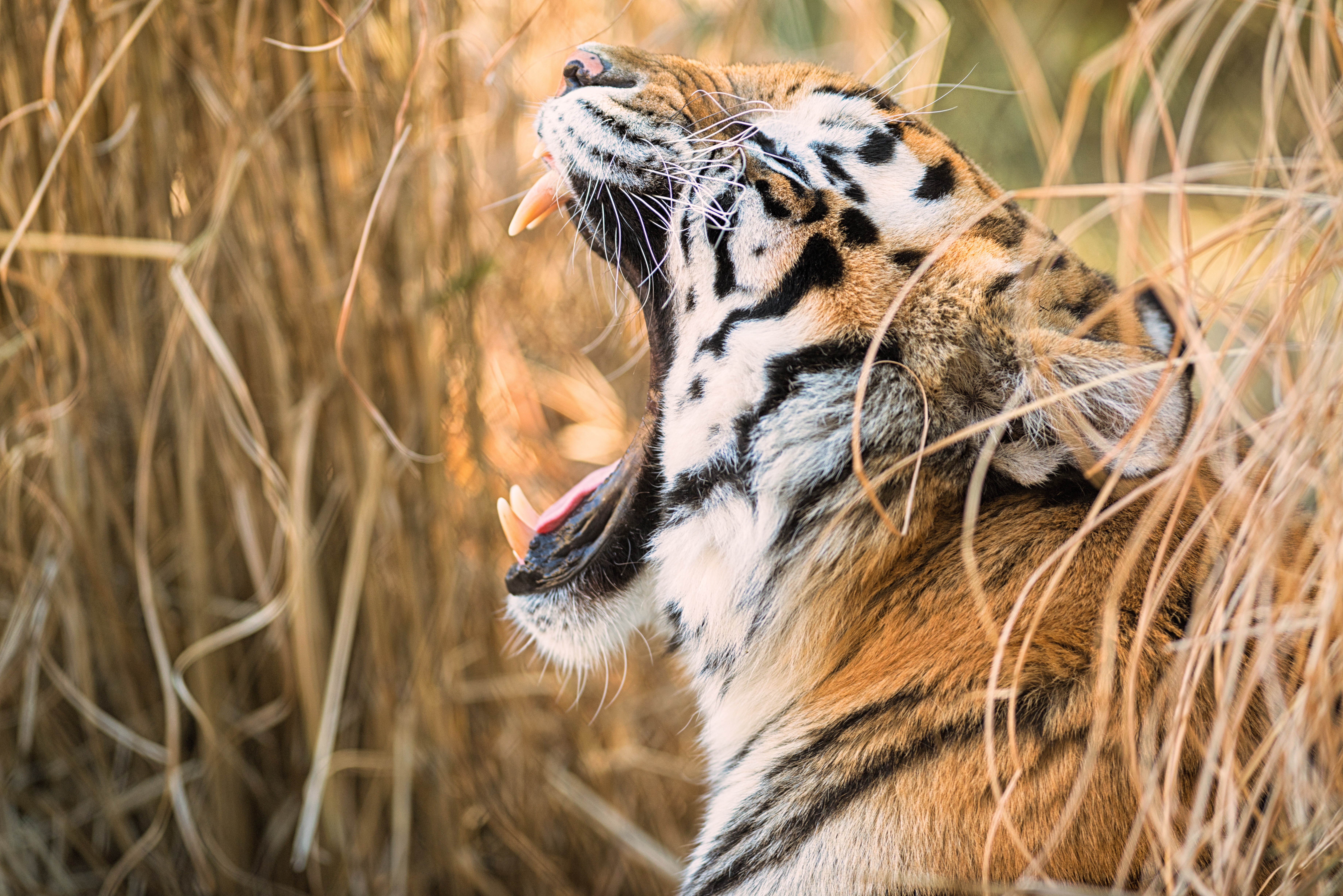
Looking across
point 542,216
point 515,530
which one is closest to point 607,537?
point 515,530

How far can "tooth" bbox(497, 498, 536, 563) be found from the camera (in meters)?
1.34

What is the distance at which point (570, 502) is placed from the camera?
1397 millimetres

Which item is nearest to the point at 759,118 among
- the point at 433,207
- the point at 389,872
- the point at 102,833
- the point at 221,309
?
the point at 433,207

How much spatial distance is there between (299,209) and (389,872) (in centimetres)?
127

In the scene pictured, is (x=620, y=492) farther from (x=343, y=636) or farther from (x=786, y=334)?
(x=343, y=636)

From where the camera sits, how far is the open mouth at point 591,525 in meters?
1.26

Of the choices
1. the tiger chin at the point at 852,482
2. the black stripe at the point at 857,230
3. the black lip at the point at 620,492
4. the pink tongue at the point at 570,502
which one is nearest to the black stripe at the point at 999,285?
the tiger chin at the point at 852,482

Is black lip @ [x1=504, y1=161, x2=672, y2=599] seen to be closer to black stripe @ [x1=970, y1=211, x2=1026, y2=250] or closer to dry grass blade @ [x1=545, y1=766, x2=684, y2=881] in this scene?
black stripe @ [x1=970, y1=211, x2=1026, y2=250]

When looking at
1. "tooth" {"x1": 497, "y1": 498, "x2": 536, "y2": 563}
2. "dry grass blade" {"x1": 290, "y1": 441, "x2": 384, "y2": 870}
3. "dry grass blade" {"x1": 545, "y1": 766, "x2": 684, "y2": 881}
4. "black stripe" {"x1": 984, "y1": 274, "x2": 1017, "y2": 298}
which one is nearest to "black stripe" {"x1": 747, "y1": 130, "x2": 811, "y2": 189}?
"black stripe" {"x1": 984, "y1": 274, "x2": 1017, "y2": 298}

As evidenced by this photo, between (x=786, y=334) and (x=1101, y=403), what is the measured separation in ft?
1.19

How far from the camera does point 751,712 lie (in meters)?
1.20

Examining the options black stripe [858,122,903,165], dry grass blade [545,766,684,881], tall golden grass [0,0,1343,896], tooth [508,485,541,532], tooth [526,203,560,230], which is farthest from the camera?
dry grass blade [545,766,684,881]

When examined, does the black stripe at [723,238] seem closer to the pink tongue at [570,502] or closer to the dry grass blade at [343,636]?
the pink tongue at [570,502]

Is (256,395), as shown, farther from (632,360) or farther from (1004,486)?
(1004,486)
